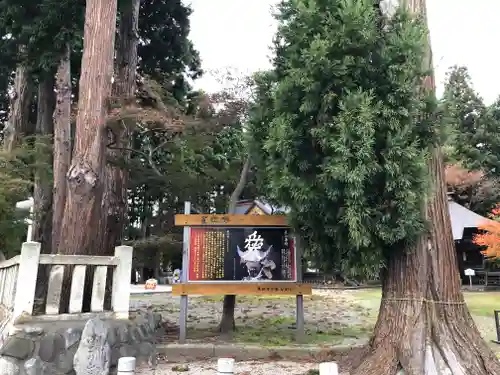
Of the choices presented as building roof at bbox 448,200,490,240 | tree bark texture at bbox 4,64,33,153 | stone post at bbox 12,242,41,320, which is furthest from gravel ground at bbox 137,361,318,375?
building roof at bbox 448,200,490,240

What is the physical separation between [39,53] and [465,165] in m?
19.6

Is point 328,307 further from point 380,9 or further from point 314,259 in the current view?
point 380,9

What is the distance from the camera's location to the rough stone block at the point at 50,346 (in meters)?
4.05

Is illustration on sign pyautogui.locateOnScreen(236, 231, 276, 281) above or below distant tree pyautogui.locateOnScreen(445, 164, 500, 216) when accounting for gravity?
below

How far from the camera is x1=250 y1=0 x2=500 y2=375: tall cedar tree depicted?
152 inches

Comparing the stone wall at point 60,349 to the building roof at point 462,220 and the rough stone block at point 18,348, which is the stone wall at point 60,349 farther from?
the building roof at point 462,220

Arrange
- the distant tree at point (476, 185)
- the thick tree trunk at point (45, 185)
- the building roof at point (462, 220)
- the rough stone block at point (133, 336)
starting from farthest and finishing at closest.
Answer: the distant tree at point (476, 185) → the building roof at point (462, 220) → the thick tree trunk at point (45, 185) → the rough stone block at point (133, 336)

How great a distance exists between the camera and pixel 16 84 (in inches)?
490

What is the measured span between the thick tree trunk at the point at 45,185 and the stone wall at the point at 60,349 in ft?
16.8

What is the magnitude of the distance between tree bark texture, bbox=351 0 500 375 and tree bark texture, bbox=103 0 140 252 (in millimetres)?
4602

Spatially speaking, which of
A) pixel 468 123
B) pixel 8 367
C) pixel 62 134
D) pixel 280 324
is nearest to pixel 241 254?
pixel 280 324

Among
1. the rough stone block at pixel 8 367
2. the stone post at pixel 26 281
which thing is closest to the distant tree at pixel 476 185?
the stone post at pixel 26 281

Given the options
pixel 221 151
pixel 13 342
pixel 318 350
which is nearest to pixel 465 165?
pixel 221 151

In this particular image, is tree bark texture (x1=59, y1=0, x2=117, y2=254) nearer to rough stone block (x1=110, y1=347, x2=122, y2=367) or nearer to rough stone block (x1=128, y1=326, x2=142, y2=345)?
rough stone block (x1=128, y1=326, x2=142, y2=345)
